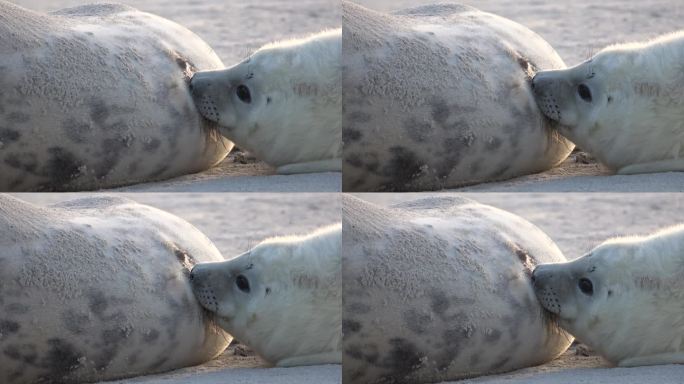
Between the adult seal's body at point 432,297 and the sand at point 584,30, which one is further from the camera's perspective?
the sand at point 584,30

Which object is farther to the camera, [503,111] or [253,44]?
[253,44]

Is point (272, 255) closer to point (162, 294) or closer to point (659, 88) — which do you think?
point (162, 294)

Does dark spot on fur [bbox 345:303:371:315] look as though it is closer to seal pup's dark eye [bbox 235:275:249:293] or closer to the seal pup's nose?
seal pup's dark eye [bbox 235:275:249:293]

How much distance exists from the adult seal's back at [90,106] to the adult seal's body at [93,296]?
0.13m

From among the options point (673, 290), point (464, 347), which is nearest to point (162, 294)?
point (464, 347)

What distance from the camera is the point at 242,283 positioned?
4.15m

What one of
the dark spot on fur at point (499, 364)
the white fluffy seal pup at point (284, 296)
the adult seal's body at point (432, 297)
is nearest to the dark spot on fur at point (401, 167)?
the adult seal's body at point (432, 297)

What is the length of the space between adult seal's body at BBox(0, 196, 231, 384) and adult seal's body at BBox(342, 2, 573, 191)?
561 mm

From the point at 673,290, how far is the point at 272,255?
107 centimetres

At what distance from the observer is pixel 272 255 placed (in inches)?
163

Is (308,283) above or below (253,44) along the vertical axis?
below

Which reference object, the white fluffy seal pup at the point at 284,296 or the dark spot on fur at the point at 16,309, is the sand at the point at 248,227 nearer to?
the white fluffy seal pup at the point at 284,296

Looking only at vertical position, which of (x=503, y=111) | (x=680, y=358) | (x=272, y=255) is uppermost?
(x=503, y=111)

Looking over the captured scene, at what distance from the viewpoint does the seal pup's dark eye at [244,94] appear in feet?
13.7
